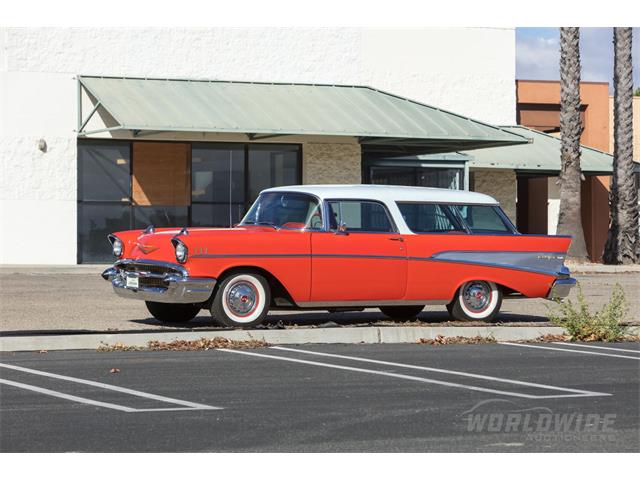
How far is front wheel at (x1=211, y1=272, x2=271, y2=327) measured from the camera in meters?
14.7

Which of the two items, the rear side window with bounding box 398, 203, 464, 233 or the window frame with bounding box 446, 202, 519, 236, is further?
the window frame with bounding box 446, 202, 519, 236

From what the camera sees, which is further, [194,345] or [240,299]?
[240,299]

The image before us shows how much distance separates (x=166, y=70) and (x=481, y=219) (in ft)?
59.7

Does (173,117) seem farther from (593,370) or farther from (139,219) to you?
(593,370)

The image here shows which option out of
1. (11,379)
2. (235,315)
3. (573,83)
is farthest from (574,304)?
(573,83)

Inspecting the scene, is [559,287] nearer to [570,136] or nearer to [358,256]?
[358,256]

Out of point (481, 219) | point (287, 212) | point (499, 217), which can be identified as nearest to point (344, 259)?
point (287, 212)

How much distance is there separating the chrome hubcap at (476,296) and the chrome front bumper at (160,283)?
11.9ft

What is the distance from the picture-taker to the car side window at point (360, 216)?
1552 cm

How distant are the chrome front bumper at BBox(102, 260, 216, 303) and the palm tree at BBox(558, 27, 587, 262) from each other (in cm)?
2053

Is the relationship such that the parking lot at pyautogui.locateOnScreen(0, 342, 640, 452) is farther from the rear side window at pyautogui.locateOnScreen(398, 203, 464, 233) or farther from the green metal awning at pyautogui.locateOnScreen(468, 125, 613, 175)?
the green metal awning at pyautogui.locateOnScreen(468, 125, 613, 175)

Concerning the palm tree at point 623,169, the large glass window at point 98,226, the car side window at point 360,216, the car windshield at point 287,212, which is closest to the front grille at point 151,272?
the car windshield at point 287,212

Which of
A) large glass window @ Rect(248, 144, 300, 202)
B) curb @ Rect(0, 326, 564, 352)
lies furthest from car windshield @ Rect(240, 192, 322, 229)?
large glass window @ Rect(248, 144, 300, 202)

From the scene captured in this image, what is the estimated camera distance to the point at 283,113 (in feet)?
104
